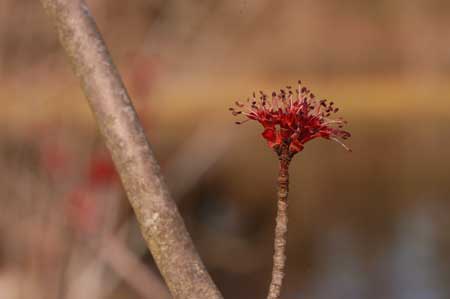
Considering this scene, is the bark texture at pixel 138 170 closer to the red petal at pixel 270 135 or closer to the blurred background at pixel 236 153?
the red petal at pixel 270 135

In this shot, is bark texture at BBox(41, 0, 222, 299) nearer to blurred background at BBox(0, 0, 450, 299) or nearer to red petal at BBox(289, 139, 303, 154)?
red petal at BBox(289, 139, 303, 154)

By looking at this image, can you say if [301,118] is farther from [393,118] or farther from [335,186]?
Answer: [393,118]

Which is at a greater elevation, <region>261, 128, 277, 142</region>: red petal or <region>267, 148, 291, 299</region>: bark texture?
<region>261, 128, 277, 142</region>: red petal

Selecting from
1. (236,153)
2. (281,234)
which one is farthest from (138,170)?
(236,153)

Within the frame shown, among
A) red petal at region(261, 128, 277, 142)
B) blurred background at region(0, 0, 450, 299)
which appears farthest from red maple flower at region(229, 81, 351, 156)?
blurred background at region(0, 0, 450, 299)

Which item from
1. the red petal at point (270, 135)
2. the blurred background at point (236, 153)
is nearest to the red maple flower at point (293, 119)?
the red petal at point (270, 135)

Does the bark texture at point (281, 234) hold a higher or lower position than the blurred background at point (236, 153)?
lower
